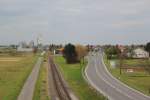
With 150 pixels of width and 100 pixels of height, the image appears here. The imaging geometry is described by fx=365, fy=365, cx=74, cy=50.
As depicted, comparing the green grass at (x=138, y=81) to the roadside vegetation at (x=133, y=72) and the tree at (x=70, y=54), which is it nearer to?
the roadside vegetation at (x=133, y=72)

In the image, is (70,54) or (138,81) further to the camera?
(70,54)

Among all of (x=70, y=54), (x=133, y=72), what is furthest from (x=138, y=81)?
(x=70, y=54)

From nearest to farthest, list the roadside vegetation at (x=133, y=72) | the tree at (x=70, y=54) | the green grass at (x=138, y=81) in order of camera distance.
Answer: the green grass at (x=138, y=81), the roadside vegetation at (x=133, y=72), the tree at (x=70, y=54)

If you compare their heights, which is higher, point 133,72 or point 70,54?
point 70,54

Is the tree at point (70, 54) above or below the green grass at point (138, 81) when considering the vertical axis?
above

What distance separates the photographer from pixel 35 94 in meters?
46.6

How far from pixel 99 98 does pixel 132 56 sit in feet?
393

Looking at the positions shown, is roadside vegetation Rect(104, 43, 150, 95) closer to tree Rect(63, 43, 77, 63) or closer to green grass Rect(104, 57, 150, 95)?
green grass Rect(104, 57, 150, 95)

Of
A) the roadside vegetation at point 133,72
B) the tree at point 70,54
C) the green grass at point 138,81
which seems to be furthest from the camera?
the tree at point 70,54

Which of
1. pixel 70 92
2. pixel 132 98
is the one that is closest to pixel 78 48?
pixel 70 92

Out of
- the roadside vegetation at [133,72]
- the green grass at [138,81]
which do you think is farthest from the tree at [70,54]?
the green grass at [138,81]

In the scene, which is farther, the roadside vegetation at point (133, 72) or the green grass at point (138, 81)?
the roadside vegetation at point (133, 72)

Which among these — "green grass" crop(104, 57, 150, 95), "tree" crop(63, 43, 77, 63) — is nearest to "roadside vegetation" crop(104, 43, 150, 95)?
"green grass" crop(104, 57, 150, 95)

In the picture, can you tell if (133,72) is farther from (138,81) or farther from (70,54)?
(70,54)
